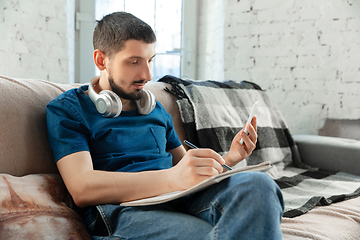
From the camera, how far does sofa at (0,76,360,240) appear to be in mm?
768

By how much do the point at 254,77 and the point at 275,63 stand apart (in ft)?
0.63

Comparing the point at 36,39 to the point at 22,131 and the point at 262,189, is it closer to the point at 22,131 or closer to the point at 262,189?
the point at 22,131

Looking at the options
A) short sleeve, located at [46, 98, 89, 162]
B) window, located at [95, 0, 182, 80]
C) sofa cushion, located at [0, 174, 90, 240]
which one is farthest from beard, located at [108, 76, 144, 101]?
window, located at [95, 0, 182, 80]

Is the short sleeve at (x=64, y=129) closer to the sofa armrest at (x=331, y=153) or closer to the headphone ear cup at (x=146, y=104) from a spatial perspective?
the headphone ear cup at (x=146, y=104)

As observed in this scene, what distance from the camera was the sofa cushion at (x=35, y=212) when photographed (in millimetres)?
735

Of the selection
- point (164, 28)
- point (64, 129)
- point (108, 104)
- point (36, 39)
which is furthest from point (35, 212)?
point (164, 28)

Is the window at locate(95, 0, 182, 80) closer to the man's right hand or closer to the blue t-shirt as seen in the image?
the blue t-shirt

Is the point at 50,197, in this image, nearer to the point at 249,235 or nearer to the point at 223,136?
the point at 249,235

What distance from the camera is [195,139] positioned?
1.55 meters

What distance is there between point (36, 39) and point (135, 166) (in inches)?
58.9

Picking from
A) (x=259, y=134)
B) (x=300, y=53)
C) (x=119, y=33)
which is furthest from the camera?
(x=300, y=53)

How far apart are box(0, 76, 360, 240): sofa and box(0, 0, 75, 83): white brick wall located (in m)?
0.99

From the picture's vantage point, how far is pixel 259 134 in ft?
5.86

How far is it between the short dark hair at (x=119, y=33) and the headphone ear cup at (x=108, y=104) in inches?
6.0
